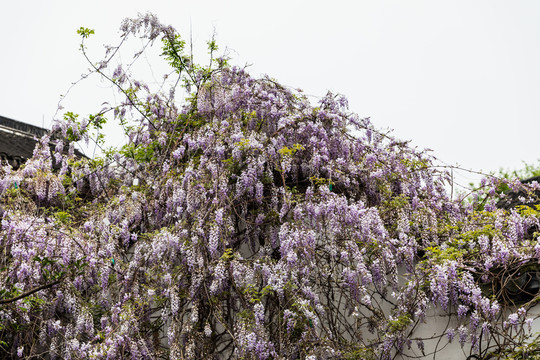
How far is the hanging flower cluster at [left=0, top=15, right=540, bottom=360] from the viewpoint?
389cm

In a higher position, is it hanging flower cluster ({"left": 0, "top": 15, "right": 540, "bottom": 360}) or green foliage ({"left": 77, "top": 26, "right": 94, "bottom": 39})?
green foliage ({"left": 77, "top": 26, "right": 94, "bottom": 39})

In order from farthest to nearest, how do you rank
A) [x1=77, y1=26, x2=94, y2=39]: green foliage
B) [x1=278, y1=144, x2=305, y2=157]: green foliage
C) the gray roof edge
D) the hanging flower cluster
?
the gray roof edge, [x1=77, y1=26, x2=94, y2=39]: green foliage, [x1=278, y1=144, x2=305, y2=157]: green foliage, the hanging flower cluster

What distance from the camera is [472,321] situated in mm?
3658

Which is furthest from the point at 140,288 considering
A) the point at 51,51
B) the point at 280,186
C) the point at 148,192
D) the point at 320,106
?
the point at 51,51

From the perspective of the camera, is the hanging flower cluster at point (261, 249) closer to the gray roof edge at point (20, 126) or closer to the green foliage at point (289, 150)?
the green foliage at point (289, 150)

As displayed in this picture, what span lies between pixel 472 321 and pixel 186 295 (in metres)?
2.06

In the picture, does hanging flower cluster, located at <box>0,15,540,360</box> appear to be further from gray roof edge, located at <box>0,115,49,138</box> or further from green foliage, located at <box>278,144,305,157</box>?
gray roof edge, located at <box>0,115,49,138</box>

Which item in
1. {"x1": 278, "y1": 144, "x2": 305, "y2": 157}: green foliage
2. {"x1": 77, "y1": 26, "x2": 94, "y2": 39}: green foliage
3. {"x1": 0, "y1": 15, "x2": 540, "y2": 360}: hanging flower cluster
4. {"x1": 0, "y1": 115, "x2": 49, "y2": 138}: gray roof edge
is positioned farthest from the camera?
{"x1": 0, "y1": 115, "x2": 49, "y2": 138}: gray roof edge

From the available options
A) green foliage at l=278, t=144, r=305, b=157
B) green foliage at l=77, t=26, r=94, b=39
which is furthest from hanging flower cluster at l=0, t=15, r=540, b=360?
green foliage at l=77, t=26, r=94, b=39

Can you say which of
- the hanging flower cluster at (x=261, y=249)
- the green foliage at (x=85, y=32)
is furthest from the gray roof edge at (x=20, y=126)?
the green foliage at (x=85, y=32)

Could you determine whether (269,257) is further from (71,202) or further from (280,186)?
(71,202)

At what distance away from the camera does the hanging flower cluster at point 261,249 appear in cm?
389

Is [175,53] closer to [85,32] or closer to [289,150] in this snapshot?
[85,32]

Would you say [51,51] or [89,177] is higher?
[51,51]
